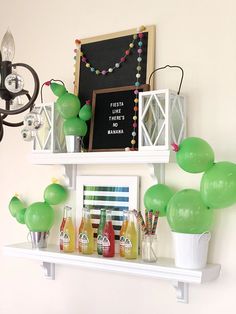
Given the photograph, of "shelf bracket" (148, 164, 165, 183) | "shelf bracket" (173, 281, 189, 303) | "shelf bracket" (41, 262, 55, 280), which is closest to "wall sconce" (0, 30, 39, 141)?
"shelf bracket" (148, 164, 165, 183)

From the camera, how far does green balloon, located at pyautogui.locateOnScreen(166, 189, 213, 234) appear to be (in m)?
1.63

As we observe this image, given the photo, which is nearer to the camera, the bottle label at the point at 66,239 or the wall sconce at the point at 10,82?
the wall sconce at the point at 10,82

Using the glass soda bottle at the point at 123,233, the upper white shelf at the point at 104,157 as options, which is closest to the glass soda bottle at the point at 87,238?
the glass soda bottle at the point at 123,233

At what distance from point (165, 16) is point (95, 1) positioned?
411 millimetres

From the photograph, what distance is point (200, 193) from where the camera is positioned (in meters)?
1.65

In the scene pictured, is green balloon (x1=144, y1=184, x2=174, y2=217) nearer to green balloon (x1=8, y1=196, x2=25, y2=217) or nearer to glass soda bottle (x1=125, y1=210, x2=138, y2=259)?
glass soda bottle (x1=125, y1=210, x2=138, y2=259)

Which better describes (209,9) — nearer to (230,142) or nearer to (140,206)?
(230,142)

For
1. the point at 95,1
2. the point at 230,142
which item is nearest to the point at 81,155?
the point at 230,142

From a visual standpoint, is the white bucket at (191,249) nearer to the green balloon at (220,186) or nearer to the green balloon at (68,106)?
the green balloon at (220,186)

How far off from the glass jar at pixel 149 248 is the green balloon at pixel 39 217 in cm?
51

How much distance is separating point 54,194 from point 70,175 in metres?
0.12

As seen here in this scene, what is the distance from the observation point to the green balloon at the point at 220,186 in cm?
154

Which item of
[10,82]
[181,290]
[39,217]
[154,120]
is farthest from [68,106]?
[181,290]

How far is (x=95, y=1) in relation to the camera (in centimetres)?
218
